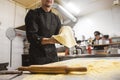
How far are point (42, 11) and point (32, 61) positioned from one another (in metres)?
0.57

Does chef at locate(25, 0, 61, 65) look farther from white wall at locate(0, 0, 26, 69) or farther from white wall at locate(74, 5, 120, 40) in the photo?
white wall at locate(74, 5, 120, 40)

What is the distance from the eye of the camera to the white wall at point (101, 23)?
528cm

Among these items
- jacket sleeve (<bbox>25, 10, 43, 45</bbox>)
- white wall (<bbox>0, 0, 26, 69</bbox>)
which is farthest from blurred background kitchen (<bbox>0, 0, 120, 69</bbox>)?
jacket sleeve (<bbox>25, 10, 43, 45</bbox>)

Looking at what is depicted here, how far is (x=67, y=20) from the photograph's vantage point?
587 cm

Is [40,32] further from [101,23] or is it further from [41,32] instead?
[101,23]

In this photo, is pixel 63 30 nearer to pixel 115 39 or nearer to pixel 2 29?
pixel 2 29

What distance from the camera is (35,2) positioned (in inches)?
184

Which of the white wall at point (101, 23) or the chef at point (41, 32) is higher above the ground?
the white wall at point (101, 23)

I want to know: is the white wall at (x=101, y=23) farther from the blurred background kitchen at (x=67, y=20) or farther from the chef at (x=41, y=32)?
the chef at (x=41, y=32)

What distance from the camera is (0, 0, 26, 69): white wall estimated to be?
161 inches

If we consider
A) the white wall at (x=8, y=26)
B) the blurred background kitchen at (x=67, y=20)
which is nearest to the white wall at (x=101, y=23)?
the blurred background kitchen at (x=67, y=20)

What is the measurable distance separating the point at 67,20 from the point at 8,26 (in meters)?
2.29

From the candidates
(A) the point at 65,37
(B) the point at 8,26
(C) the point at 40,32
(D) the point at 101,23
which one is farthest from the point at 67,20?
(A) the point at 65,37

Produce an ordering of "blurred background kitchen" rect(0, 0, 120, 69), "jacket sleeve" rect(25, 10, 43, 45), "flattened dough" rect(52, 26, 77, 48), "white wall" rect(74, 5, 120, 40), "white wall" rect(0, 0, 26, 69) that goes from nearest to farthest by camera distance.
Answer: "flattened dough" rect(52, 26, 77, 48) < "jacket sleeve" rect(25, 10, 43, 45) < "white wall" rect(0, 0, 26, 69) < "blurred background kitchen" rect(0, 0, 120, 69) < "white wall" rect(74, 5, 120, 40)
